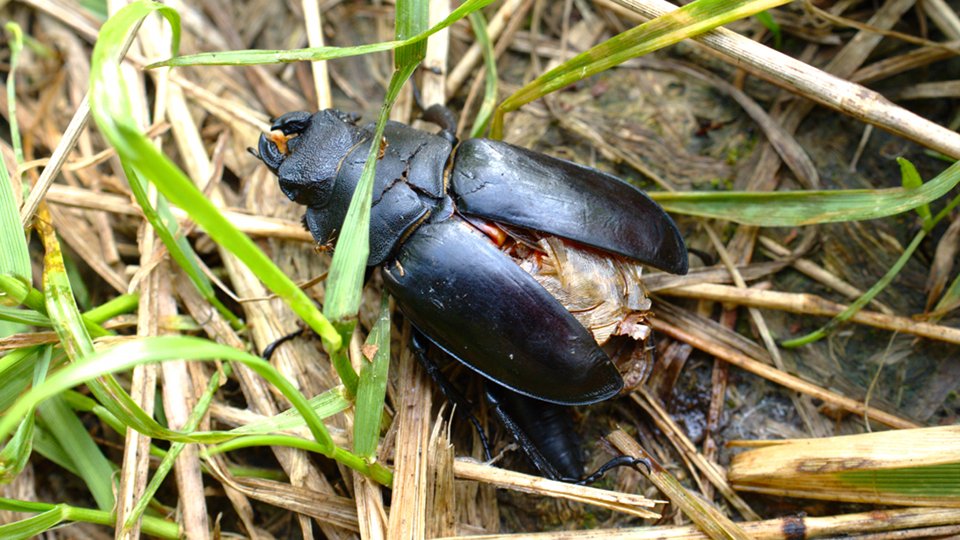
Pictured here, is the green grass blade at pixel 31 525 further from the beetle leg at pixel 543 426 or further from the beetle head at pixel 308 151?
the beetle leg at pixel 543 426

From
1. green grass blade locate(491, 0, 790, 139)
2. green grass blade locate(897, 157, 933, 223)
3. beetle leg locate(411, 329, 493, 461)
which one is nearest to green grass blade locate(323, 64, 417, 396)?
beetle leg locate(411, 329, 493, 461)

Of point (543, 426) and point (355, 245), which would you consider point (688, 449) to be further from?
point (355, 245)

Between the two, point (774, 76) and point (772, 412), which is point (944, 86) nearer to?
point (774, 76)

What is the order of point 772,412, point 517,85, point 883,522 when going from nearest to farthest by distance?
point 883,522
point 772,412
point 517,85

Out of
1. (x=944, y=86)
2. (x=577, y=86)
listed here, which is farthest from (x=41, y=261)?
(x=944, y=86)

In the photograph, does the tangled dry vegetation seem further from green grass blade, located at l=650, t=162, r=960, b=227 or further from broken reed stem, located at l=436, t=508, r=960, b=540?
green grass blade, located at l=650, t=162, r=960, b=227

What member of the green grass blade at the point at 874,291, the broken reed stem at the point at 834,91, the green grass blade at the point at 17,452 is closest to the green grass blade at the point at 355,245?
the broken reed stem at the point at 834,91
